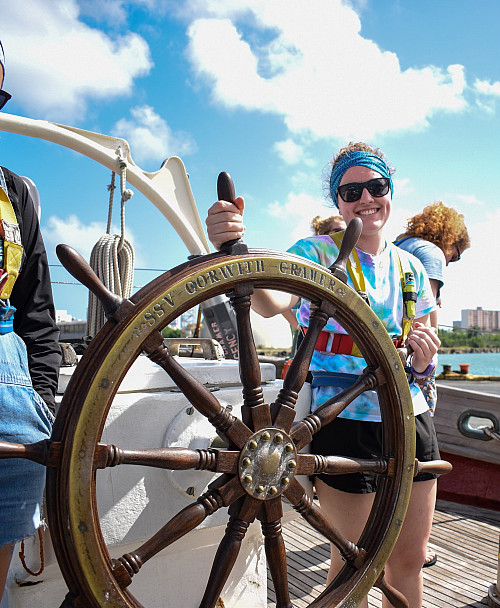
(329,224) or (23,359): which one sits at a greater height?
(329,224)

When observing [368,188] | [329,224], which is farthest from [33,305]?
[329,224]

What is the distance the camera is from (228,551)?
1.07 metres

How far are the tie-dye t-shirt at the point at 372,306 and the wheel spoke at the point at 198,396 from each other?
1.38ft

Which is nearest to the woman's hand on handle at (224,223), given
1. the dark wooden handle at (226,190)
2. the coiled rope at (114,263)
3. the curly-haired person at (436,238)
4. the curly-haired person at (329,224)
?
the dark wooden handle at (226,190)

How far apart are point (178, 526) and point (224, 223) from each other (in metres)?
0.56

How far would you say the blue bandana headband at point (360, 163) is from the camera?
156cm

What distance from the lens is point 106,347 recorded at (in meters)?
0.94

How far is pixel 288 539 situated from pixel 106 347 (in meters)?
2.02

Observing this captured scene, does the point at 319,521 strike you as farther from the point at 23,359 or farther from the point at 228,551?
the point at 23,359

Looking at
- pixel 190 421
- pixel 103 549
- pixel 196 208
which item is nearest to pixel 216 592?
pixel 103 549

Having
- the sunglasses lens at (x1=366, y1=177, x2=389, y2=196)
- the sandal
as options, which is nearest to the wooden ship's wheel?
the sunglasses lens at (x1=366, y1=177, x2=389, y2=196)

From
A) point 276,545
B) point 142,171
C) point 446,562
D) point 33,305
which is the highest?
point 142,171

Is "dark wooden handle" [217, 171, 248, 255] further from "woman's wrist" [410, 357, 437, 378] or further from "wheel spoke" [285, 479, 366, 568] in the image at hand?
"woman's wrist" [410, 357, 437, 378]

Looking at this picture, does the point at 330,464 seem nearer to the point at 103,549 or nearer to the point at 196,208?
the point at 103,549
